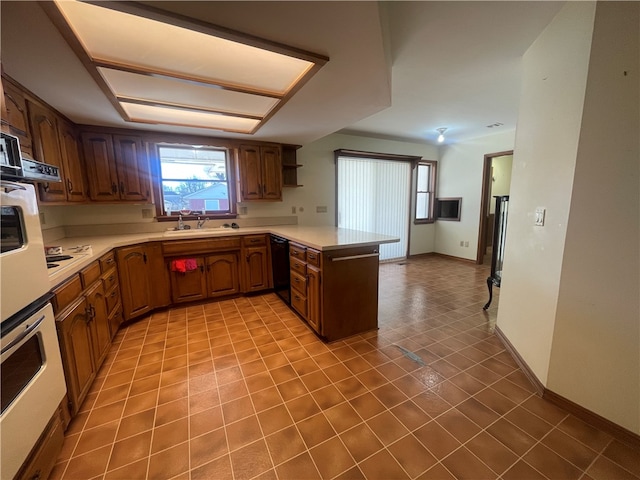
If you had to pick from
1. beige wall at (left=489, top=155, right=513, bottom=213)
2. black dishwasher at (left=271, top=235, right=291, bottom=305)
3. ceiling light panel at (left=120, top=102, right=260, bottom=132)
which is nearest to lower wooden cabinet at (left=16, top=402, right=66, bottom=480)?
black dishwasher at (left=271, top=235, right=291, bottom=305)

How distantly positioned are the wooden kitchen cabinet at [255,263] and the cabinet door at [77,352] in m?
1.75

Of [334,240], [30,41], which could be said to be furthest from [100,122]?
[334,240]

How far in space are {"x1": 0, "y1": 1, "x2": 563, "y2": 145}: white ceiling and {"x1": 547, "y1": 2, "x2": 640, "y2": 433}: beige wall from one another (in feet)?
1.94

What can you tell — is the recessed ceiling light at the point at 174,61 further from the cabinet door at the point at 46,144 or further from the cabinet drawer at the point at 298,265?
the cabinet drawer at the point at 298,265

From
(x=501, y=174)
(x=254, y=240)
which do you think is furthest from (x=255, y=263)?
(x=501, y=174)

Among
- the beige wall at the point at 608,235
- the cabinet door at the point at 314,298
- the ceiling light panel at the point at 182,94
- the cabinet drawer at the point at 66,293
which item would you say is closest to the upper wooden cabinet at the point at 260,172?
the ceiling light panel at the point at 182,94

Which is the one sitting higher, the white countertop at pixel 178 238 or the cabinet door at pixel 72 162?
the cabinet door at pixel 72 162

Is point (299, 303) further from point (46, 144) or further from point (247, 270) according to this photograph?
point (46, 144)

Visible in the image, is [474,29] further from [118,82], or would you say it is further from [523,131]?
[118,82]

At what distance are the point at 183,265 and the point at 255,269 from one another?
87cm

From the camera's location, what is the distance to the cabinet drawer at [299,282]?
257 cm

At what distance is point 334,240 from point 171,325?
6.41 feet

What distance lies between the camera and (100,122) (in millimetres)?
2699

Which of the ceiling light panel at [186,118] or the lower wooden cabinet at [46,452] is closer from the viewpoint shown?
the lower wooden cabinet at [46,452]
